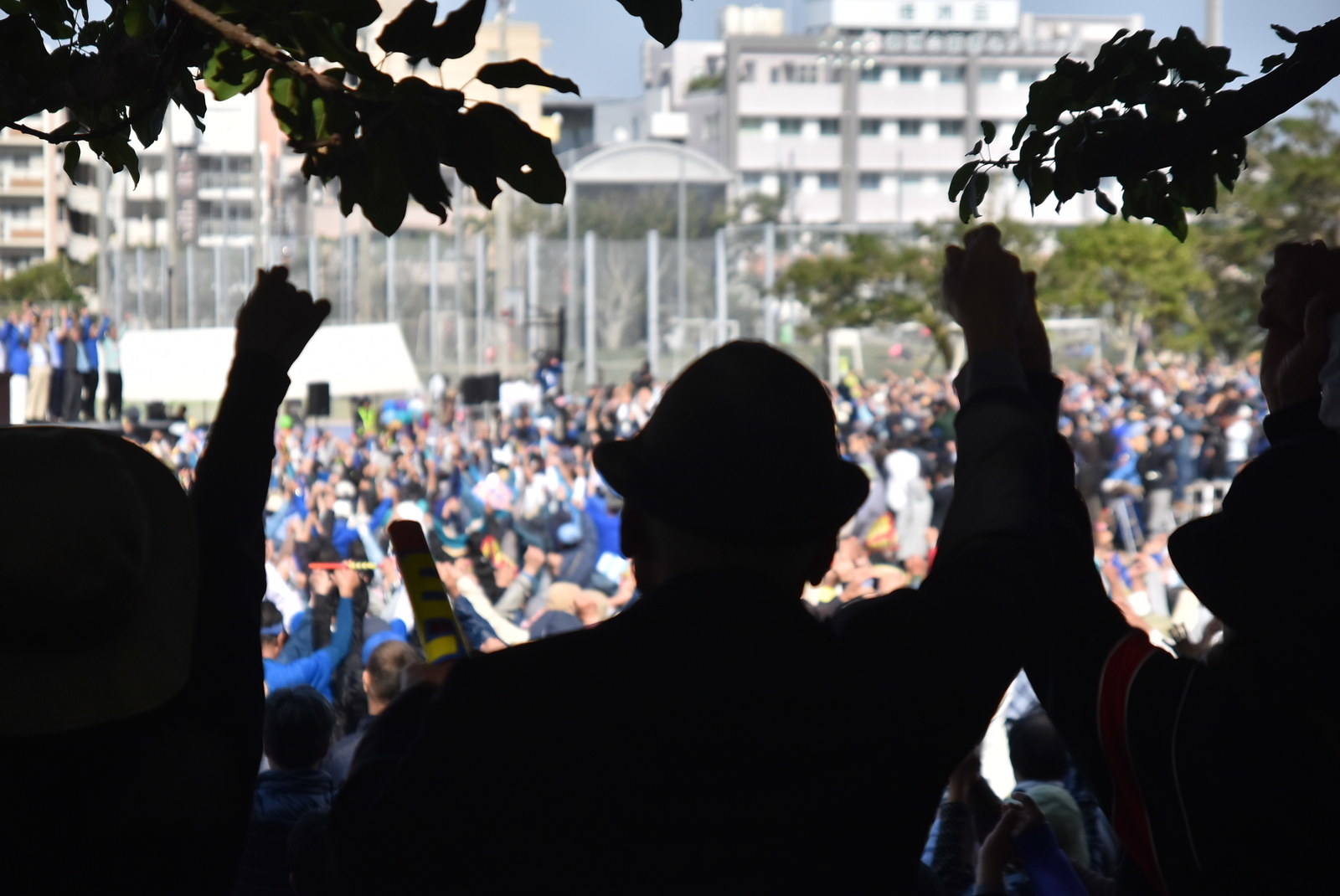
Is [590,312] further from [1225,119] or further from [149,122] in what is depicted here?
[1225,119]

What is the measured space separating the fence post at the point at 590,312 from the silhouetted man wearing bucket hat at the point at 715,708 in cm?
3188


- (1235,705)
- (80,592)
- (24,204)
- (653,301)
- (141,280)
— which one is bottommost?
(1235,705)

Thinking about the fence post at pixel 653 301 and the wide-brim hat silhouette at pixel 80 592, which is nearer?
the wide-brim hat silhouette at pixel 80 592

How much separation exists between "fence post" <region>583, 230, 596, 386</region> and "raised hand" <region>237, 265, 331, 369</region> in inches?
1238

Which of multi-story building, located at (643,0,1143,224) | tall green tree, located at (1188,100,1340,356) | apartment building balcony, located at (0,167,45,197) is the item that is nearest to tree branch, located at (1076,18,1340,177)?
tall green tree, located at (1188,100,1340,356)

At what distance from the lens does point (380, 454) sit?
21203mm

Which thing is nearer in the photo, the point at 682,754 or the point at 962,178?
the point at 682,754

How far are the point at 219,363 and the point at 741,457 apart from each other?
24021mm

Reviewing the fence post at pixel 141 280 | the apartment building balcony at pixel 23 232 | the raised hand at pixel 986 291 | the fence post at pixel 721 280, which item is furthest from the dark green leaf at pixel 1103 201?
the apartment building balcony at pixel 23 232

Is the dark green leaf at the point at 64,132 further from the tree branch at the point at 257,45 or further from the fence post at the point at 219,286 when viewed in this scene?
the fence post at the point at 219,286

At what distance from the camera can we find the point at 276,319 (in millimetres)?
1771

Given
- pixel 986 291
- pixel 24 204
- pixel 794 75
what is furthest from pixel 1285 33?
pixel 24 204

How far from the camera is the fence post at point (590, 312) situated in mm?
33938

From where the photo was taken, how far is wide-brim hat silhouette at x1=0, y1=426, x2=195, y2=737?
131 centimetres
